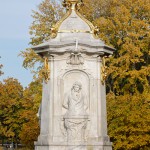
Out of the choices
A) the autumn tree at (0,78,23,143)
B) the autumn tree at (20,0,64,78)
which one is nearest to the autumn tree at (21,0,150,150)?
the autumn tree at (20,0,64,78)

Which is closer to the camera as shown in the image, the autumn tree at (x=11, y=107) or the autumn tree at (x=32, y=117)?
the autumn tree at (x=32, y=117)

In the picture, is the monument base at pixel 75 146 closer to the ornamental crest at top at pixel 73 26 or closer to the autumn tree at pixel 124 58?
the ornamental crest at top at pixel 73 26

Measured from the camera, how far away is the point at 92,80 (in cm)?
1340

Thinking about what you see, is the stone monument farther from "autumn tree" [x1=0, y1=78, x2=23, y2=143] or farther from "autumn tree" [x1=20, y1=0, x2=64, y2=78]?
"autumn tree" [x1=0, y1=78, x2=23, y2=143]

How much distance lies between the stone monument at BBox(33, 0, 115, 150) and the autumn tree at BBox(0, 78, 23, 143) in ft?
110

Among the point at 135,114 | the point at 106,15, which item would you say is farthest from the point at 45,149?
the point at 106,15

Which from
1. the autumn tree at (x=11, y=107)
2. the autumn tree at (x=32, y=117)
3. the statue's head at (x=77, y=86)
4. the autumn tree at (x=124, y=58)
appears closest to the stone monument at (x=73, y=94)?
the statue's head at (x=77, y=86)

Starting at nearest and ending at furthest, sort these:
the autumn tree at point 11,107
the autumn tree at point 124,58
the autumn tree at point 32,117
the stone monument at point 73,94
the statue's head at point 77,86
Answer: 1. the stone monument at point 73,94
2. the statue's head at point 77,86
3. the autumn tree at point 124,58
4. the autumn tree at point 32,117
5. the autumn tree at point 11,107

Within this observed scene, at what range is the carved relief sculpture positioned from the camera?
1303cm

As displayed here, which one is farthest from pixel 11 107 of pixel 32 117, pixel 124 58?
pixel 124 58

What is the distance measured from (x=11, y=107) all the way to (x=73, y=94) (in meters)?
36.1

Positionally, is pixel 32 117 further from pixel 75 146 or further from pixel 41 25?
pixel 75 146

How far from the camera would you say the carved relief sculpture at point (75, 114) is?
13.0 metres

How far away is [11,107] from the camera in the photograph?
160 feet
